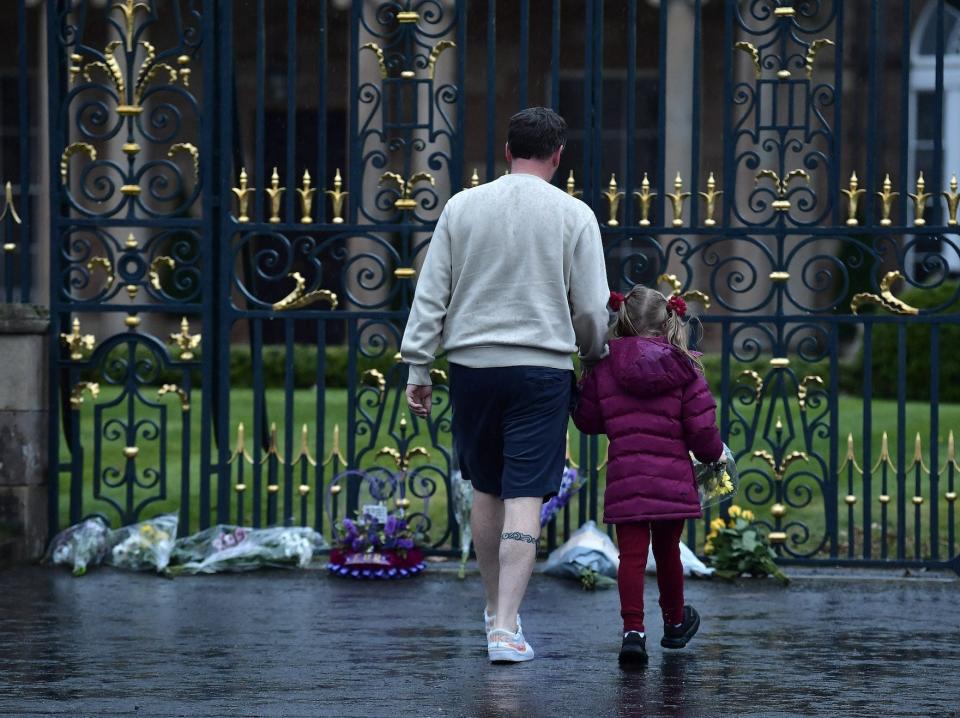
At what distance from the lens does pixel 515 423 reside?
17.6 ft

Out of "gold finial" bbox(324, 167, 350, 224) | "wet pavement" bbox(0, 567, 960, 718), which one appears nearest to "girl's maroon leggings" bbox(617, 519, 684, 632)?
"wet pavement" bbox(0, 567, 960, 718)

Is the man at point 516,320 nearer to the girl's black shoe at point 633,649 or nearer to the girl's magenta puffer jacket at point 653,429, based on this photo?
the girl's magenta puffer jacket at point 653,429

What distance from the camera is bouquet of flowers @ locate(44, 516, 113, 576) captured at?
723 cm

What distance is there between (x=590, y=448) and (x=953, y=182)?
1.90 metres

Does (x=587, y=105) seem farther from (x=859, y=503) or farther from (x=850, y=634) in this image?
(x=859, y=503)

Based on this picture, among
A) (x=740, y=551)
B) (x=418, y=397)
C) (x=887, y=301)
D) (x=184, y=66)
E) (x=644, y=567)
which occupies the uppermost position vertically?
(x=184, y=66)

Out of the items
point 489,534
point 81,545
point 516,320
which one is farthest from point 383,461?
point 516,320

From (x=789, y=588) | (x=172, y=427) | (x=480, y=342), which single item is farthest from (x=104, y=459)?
(x=480, y=342)

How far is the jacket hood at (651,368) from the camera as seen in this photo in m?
5.36

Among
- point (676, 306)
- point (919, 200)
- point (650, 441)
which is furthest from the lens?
point (919, 200)

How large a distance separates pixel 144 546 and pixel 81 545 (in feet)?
0.91

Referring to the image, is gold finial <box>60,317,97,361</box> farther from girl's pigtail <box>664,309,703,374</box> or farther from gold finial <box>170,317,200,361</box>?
girl's pigtail <box>664,309,703,374</box>

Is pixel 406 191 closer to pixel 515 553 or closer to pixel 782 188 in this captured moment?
pixel 782 188

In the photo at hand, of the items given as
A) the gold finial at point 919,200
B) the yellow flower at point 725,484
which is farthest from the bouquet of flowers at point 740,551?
the gold finial at point 919,200
